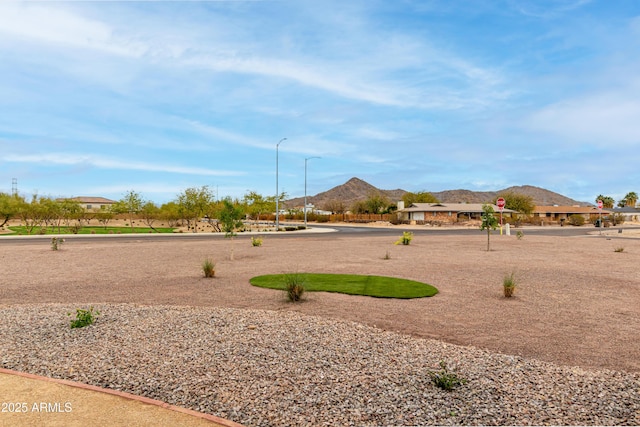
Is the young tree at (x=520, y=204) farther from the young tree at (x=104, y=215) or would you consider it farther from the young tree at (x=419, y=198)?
the young tree at (x=104, y=215)

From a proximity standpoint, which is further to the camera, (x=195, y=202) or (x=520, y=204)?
(x=520, y=204)

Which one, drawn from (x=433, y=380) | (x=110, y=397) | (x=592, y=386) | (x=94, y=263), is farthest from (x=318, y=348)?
(x=94, y=263)

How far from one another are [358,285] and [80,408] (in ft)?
31.6

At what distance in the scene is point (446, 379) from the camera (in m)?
5.96

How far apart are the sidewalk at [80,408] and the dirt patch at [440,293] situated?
16.0 ft

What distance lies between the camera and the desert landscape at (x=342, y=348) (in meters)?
5.51

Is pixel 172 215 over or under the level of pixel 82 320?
over

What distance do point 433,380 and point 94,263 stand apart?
709 inches

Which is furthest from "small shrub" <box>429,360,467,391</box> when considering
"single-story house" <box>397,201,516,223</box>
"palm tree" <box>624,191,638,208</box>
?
"palm tree" <box>624,191,638,208</box>

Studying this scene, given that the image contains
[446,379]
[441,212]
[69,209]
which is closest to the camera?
[446,379]

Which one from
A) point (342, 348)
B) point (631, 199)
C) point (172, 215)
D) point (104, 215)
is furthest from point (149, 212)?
point (631, 199)

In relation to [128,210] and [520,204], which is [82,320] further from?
[520,204]

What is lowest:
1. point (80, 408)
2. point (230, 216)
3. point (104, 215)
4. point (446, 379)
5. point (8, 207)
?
point (80, 408)

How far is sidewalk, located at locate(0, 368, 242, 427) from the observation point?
503cm
